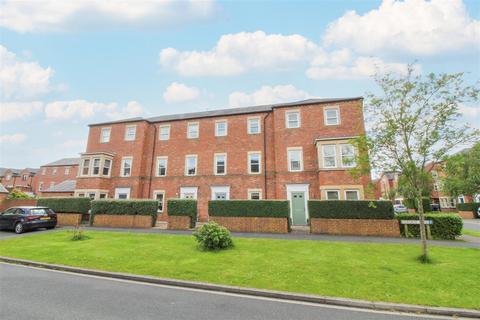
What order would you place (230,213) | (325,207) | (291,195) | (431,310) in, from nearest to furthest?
(431,310) < (325,207) < (230,213) < (291,195)

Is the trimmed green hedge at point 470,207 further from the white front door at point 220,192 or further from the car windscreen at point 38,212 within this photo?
the car windscreen at point 38,212

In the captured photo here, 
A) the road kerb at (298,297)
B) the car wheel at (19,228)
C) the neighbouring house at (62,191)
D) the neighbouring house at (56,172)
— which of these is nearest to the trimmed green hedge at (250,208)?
the road kerb at (298,297)

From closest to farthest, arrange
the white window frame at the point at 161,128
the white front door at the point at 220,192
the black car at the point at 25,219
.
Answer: the black car at the point at 25,219, the white front door at the point at 220,192, the white window frame at the point at 161,128

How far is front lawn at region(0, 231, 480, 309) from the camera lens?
564 centimetres

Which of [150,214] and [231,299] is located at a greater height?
[150,214]

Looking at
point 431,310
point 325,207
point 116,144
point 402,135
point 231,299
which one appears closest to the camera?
point 431,310

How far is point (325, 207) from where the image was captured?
14344mm

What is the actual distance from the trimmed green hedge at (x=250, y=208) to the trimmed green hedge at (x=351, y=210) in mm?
1843

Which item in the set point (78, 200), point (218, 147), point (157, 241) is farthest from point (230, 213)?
point (78, 200)

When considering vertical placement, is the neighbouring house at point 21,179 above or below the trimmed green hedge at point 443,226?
above

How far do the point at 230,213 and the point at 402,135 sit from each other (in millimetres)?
10886

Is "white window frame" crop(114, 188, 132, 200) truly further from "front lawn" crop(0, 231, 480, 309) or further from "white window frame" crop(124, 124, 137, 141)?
"front lawn" crop(0, 231, 480, 309)

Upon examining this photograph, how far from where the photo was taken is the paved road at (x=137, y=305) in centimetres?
457

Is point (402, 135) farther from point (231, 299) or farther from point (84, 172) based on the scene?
point (84, 172)
